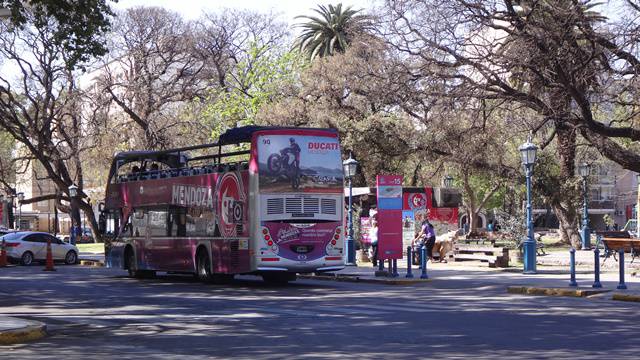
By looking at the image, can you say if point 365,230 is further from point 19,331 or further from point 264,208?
point 19,331

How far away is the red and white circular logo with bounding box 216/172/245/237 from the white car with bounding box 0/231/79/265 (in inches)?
806

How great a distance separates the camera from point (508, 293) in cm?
2241

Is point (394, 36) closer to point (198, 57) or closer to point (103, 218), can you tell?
point (103, 218)

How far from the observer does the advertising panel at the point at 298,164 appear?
78.9ft

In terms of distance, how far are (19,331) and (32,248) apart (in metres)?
31.5

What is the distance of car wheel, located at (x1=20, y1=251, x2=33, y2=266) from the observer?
4353cm

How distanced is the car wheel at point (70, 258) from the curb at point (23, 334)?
31072mm

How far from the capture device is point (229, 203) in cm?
2527

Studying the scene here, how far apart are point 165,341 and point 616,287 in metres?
13.0

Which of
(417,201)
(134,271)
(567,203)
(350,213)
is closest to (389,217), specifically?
(350,213)

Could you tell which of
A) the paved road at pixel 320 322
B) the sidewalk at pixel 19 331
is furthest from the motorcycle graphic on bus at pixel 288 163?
the sidewalk at pixel 19 331

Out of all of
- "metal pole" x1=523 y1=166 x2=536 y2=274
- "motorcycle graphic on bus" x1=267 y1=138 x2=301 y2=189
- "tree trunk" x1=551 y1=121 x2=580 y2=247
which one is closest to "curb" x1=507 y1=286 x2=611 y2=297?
"metal pole" x1=523 y1=166 x2=536 y2=274

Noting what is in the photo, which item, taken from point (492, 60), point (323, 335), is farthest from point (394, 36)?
point (323, 335)

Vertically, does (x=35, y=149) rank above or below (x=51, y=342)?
above
